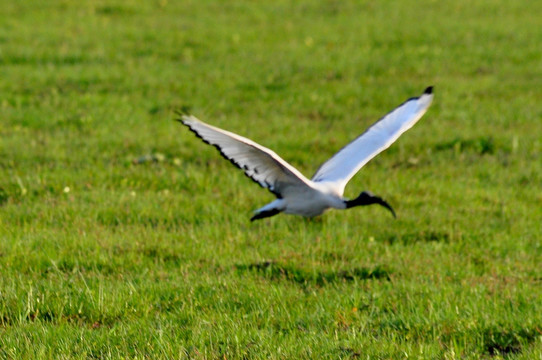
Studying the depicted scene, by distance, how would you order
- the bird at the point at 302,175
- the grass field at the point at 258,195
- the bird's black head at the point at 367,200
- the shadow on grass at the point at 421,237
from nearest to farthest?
the grass field at the point at 258,195
the bird at the point at 302,175
the bird's black head at the point at 367,200
the shadow on grass at the point at 421,237

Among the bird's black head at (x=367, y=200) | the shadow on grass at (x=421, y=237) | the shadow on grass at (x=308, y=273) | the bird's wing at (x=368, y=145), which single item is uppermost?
the bird's wing at (x=368, y=145)

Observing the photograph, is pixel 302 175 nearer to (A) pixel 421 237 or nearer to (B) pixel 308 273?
(B) pixel 308 273

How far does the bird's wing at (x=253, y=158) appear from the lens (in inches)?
245

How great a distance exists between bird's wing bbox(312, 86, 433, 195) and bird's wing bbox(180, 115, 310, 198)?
52cm

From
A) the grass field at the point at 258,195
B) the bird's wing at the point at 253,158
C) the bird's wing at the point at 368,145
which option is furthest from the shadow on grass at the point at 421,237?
the bird's wing at the point at 253,158

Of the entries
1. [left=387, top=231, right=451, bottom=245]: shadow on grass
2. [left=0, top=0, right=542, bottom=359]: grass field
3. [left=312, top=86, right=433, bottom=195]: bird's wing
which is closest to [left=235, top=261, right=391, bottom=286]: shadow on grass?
[left=0, top=0, right=542, bottom=359]: grass field

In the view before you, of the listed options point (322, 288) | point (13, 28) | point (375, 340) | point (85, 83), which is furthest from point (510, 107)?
point (13, 28)

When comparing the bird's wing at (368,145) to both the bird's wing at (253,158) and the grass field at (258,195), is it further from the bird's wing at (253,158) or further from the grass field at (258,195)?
the grass field at (258,195)

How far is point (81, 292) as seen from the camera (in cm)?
614

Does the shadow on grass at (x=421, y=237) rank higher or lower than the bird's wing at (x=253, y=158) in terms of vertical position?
lower

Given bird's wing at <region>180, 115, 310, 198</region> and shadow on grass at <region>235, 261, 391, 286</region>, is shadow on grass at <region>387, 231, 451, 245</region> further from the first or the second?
bird's wing at <region>180, 115, 310, 198</region>

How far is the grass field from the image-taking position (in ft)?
19.1

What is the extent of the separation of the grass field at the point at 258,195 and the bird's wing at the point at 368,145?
0.71 metres

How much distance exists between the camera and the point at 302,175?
270 inches
